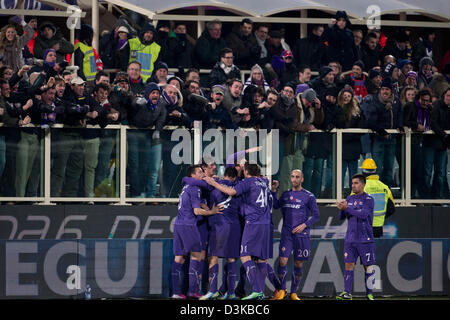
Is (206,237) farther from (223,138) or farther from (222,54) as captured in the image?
(222,54)

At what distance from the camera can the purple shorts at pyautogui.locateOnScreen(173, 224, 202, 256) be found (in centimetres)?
1528

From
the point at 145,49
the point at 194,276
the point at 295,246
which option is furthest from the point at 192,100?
the point at 194,276

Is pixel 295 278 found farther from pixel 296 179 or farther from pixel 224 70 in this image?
pixel 224 70

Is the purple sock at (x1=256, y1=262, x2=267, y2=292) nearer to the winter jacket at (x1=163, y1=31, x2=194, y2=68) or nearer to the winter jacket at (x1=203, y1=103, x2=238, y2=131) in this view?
the winter jacket at (x1=203, y1=103, x2=238, y2=131)

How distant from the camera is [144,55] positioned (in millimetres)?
18641

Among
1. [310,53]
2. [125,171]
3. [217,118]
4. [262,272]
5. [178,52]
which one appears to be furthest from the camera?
[310,53]

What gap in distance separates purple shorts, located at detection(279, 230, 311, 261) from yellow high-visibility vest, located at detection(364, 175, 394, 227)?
166 cm

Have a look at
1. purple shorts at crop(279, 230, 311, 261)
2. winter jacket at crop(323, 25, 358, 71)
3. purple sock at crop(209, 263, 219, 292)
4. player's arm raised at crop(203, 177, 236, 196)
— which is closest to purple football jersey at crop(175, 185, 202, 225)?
player's arm raised at crop(203, 177, 236, 196)

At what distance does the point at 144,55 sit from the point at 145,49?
11cm

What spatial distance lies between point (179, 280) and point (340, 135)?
13.0 feet

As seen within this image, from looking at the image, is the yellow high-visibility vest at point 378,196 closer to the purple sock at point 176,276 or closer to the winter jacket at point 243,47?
the purple sock at point 176,276

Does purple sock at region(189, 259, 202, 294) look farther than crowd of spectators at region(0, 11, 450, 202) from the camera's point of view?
No

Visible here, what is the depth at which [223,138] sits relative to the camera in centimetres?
1694

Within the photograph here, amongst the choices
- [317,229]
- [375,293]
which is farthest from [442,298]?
Result: [317,229]
